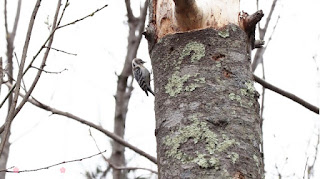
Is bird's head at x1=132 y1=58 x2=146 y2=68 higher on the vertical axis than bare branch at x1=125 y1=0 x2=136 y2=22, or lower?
lower

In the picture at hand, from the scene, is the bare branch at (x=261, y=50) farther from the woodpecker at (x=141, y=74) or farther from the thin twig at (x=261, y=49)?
the woodpecker at (x=141, y=74)

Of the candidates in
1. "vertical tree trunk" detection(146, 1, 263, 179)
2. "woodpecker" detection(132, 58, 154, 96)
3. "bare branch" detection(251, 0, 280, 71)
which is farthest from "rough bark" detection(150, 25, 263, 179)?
"woodpecker" detection(132, 58, 154, 96)

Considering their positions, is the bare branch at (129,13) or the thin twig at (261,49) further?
the bare branch at (129,13)

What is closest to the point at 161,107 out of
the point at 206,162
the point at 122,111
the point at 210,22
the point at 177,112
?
the point at 177,112

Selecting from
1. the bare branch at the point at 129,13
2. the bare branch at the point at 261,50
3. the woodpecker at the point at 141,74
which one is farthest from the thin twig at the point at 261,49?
the bare branch at the point at 129,13

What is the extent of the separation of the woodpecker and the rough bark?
2.36 metres

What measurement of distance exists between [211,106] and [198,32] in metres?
0.35

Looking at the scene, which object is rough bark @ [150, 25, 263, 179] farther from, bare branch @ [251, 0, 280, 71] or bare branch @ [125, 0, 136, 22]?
bare branch @ [125, 0, 136, 22]

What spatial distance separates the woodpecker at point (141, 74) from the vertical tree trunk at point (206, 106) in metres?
2.35

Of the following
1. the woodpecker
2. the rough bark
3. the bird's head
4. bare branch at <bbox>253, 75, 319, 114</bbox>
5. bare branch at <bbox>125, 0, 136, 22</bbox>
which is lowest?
the rough bark

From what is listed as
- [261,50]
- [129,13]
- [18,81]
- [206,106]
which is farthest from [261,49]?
[18,81]

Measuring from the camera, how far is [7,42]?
4359 millimetres

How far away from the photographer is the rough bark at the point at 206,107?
5.04 feet

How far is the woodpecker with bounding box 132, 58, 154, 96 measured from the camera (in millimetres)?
4242
